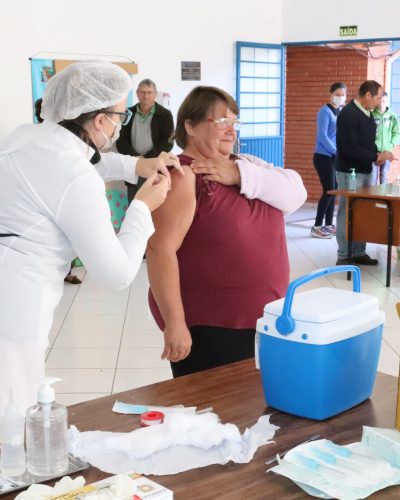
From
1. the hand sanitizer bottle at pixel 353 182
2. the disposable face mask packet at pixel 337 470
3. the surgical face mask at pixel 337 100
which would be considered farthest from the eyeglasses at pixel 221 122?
the surgical face mask at pixel 337 100

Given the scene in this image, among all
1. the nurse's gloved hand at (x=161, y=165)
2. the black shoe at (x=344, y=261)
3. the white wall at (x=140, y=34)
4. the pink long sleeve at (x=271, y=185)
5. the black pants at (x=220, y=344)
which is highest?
the white wall at (x=140, y=34)

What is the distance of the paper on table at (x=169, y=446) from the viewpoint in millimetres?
1395

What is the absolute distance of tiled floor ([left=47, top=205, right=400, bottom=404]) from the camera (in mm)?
3951

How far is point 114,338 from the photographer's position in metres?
4.73

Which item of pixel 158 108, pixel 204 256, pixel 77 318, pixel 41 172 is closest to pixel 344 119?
pixel 158 108

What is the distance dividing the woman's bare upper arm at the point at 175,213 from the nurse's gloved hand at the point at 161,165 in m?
0.04

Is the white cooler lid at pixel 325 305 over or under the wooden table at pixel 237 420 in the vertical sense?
over

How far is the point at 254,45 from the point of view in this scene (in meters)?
8.64

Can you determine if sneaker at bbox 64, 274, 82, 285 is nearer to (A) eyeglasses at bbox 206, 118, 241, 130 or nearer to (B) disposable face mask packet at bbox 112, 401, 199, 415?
(A) eyeglasses at bbox 206, 118, 241, 130

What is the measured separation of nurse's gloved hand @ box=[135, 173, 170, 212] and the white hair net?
226 mm

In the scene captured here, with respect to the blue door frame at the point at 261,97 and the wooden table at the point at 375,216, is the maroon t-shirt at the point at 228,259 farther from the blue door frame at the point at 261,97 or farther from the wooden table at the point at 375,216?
the blue door frame at the point at 261,97

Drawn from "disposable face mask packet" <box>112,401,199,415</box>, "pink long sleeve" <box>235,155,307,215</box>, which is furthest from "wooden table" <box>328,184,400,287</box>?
"disposable face mask packet" <box>112,401,199,415</box>

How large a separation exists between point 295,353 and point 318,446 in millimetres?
227

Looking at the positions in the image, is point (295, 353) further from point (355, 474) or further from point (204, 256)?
point (204, 256)
